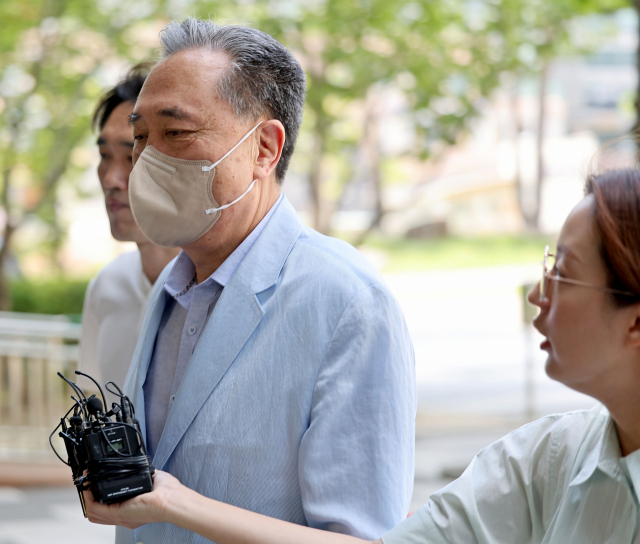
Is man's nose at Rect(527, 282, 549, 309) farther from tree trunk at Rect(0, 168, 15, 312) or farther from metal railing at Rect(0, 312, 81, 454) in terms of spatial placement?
tree trunk at Rect(0, 168, 15, 312)

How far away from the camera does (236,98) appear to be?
1711mm

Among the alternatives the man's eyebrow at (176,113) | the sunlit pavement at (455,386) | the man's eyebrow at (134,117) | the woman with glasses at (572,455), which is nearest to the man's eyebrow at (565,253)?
the woman with glasses at (572,455)

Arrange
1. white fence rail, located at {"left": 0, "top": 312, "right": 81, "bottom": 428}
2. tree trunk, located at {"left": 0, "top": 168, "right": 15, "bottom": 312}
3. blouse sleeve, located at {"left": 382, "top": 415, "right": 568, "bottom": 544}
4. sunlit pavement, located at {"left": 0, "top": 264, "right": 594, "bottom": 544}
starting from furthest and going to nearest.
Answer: tree trunk, located at {"left": 0, "top": 168, "right": 15, "bottom": 312} → white fence rail, located at {"left": 0, "top": 312, "right": 81, "bottom": 428} → sunlit pavement, located at {"left": 0, "top": 264, "right": 594, "bottom": 544} → blouse sleeve, located at {"left": 382, "top": 415, "right": 568, "bottom": 544}

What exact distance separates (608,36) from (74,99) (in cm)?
604

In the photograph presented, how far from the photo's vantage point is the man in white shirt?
2721 millimetres

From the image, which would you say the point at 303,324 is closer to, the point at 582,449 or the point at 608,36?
the point at 582,449

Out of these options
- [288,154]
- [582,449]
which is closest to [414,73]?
[288,154]

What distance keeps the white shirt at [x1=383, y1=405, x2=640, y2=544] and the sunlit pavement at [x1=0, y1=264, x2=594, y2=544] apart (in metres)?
4.19

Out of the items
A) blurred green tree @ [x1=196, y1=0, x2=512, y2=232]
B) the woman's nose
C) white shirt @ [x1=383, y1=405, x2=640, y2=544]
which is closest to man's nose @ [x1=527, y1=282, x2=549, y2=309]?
the woman's nose

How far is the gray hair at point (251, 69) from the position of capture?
1.72m

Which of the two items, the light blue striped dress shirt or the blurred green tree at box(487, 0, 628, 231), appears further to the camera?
the blurred green tree at box(487, 0, 628, 231)

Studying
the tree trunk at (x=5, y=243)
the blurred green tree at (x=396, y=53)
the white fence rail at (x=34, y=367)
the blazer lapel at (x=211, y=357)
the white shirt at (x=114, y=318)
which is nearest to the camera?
the blazer lapel at (x=211, y=357)

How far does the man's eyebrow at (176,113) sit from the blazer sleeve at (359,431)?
547mm

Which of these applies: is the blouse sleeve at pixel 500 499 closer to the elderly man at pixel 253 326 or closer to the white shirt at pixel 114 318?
the elderly man at pixel 253 326
